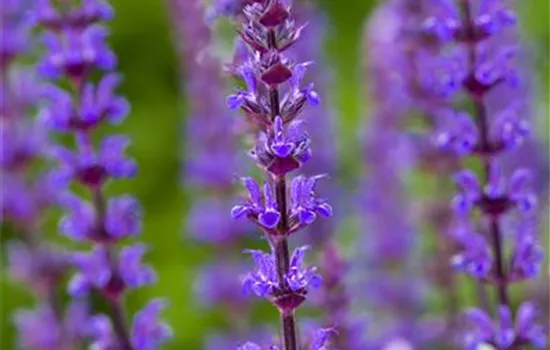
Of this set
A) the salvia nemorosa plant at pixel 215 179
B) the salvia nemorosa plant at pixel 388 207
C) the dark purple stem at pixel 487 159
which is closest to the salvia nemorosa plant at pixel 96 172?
the dark purple stem at pixel 487 159

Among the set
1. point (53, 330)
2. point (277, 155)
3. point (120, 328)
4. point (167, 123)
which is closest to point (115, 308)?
point (120, 328)

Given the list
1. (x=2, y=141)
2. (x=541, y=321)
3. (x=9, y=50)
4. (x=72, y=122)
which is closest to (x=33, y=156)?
(x=2, y=141)

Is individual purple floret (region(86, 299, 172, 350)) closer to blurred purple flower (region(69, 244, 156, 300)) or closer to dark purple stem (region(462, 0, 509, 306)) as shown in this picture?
blurred purple flower (region(69, 244, 156, 300))

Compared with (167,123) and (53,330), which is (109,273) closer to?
(53,330)

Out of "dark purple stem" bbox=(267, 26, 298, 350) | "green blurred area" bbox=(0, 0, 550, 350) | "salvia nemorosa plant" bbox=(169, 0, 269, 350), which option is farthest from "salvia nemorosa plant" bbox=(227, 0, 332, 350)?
"green blurred area" bbox=(0, 0, 550, 350)

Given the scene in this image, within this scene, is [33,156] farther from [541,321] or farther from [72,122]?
[541,321]

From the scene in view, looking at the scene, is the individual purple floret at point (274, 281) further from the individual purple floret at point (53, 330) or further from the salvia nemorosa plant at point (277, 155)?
the individual purple floret at point (53, 330)
